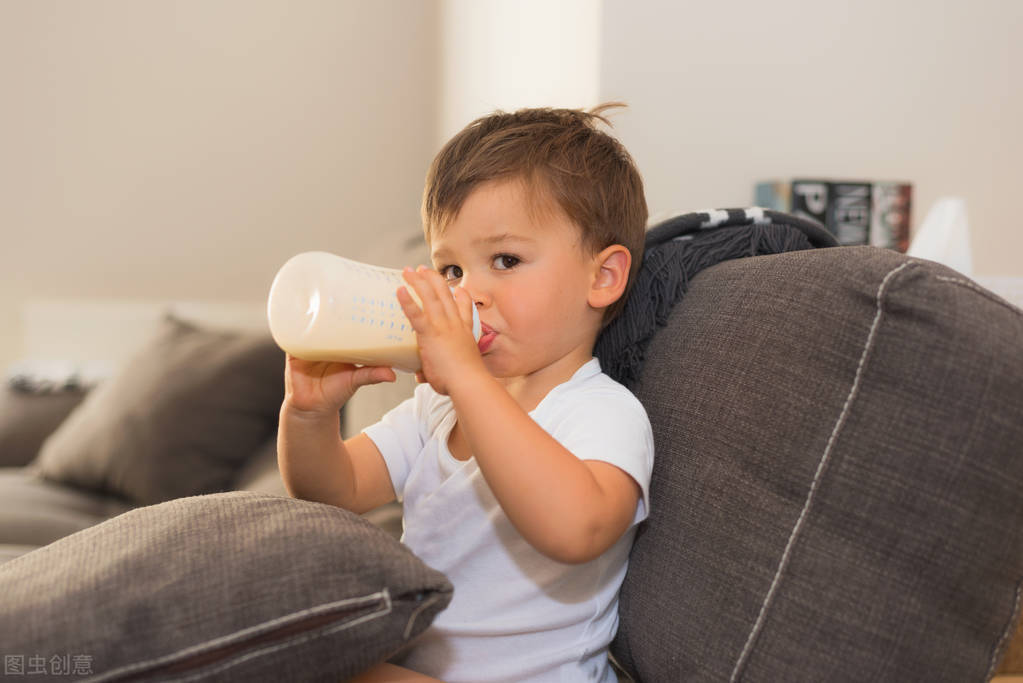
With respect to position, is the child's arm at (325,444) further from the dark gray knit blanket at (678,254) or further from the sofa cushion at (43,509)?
the sofa cushion at (43,509)

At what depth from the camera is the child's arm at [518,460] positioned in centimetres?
72

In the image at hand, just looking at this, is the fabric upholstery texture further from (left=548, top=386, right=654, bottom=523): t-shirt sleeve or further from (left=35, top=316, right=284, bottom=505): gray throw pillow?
(left=548, top=386, right=654, bottom=523): t-shirt sleeve

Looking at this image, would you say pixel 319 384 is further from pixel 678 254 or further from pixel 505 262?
pixel 678 254

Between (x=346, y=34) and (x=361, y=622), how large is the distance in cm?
284

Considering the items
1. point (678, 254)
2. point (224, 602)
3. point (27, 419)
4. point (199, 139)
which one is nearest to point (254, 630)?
point (224, 602)

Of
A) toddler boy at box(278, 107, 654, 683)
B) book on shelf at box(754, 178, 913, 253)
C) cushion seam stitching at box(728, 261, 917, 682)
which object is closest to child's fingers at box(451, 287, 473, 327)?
toddler boy at box(278, 107, 654, 683)

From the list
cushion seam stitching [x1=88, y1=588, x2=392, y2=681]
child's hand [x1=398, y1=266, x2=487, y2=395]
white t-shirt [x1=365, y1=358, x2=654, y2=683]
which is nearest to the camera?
cushion seam stitching [x1=88, y1=588, x2=392, y2=681]

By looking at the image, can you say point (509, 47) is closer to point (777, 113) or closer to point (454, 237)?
point (777, 113)

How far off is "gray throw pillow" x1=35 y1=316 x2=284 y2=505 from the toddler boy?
111cm

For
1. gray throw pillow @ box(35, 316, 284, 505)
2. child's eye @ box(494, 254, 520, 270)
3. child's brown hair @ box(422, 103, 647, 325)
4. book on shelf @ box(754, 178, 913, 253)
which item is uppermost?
child's brown hair @ box(422, 103, 647, 325)

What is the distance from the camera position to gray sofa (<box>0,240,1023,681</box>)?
0.64 metres

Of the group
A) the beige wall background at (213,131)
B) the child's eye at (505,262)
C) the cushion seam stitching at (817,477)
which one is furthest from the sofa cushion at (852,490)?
the beige wall background at (213,131)

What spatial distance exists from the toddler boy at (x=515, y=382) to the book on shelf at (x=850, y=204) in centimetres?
82

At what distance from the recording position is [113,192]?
304cm
